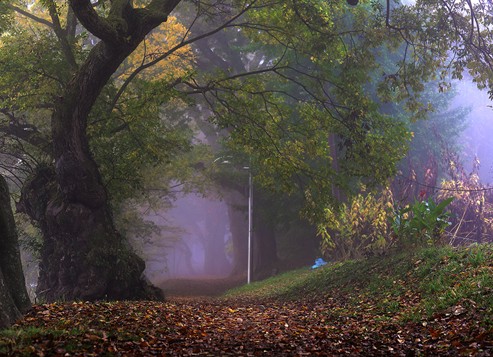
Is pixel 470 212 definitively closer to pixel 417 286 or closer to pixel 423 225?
pixel 423 225

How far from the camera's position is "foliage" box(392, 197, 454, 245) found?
14203mm

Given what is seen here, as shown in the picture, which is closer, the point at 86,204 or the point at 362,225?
the point at 86,204

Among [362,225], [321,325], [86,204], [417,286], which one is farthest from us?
[362,225]

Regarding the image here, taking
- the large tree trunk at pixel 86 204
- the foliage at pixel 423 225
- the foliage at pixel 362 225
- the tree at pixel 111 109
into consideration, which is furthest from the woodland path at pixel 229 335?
the foliage at pixel 362 225

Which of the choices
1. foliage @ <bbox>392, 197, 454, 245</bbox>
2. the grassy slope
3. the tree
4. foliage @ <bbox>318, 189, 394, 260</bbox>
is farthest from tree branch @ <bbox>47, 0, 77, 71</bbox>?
foliage @ <bbox>392, 197, 454, 245</bbox>

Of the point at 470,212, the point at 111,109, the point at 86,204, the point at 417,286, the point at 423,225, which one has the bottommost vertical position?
the point at 417,286

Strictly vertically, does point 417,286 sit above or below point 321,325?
above

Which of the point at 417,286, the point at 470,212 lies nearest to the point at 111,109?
the point at 417,286

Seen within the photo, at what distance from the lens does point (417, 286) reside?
10.6 metres

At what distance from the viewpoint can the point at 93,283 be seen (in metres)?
12.5

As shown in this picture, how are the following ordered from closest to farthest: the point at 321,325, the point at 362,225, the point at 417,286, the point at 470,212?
the point at 321,325 < the point at 417,286 < the point at 470,212 < the point at 362,225

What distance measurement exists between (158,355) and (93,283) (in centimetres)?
707

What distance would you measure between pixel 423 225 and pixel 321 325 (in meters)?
6.61

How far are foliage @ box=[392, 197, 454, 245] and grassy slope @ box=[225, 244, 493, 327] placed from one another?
755 mm
